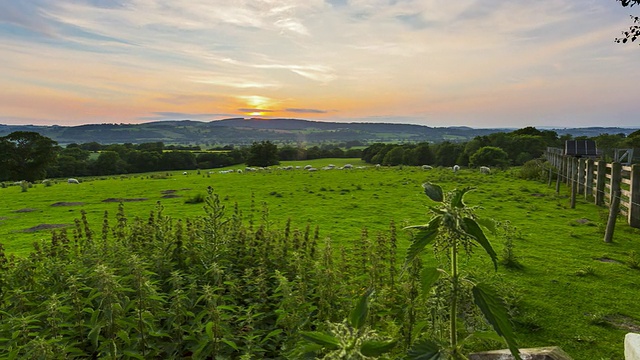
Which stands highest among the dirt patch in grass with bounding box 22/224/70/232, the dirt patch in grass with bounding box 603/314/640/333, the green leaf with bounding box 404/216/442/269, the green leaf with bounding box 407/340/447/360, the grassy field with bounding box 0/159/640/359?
the green leaf with bounding box 404/216/442/269

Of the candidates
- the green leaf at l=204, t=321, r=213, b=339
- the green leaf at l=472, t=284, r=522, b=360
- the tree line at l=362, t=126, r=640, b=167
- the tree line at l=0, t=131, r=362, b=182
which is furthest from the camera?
Result: the tree line at l=0, t=131, r=362, b=182

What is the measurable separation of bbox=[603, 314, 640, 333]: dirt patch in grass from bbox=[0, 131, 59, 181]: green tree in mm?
94965

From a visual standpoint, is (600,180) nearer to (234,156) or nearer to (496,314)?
(496,314)

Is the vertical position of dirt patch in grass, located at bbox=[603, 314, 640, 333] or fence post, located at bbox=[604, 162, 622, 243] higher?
fence post, located at bbox=[604, 162, 622, 243]

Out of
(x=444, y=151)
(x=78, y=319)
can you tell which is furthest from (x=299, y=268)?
(x=444, y=151)

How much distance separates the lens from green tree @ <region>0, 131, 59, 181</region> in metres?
72.6

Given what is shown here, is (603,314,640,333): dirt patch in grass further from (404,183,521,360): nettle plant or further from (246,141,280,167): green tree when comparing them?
(246,141,280,167): green tree

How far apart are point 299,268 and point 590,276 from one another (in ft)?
30.6

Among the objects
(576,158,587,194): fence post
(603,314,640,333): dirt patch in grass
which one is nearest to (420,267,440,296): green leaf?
(603,314,640,333): dirt patch in grass

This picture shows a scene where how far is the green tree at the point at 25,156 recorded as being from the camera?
238 feet

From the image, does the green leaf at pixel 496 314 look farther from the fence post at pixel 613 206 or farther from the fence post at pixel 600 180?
the fence post at pixel 600 180

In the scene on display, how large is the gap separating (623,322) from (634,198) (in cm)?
1175

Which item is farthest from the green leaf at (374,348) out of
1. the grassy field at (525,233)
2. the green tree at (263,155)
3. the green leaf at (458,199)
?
the green tree at (263,155)

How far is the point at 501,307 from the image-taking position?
1678 millimetres
